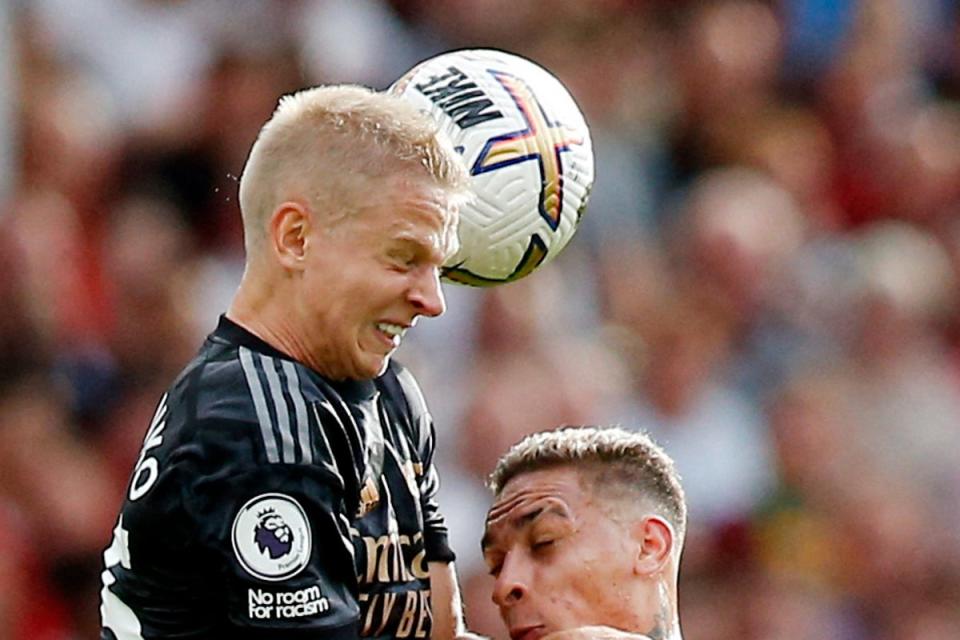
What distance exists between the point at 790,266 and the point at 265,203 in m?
5.64

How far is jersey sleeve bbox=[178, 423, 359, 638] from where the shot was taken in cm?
376

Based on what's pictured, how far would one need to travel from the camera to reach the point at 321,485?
3.83 m

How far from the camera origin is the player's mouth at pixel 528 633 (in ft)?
Answer: 14.5

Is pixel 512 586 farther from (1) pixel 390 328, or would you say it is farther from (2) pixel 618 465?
(1) pixel 390 328

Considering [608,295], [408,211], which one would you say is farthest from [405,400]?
[608,295]

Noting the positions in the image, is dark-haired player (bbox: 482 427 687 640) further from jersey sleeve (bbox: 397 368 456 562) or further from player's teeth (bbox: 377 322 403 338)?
player's teeth (bbox: 377 322 403 338)

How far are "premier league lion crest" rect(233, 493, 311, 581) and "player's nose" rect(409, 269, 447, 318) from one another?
1.53 ft

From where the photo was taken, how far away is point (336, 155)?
13.0ft

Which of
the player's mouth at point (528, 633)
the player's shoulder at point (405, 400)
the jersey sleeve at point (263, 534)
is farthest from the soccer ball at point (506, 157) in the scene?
the jersey sleeve at point (263, 534)

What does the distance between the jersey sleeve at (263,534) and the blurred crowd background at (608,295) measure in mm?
3783

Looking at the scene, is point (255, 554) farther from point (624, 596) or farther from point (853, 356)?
point (853, 356)

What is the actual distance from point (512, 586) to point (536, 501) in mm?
179

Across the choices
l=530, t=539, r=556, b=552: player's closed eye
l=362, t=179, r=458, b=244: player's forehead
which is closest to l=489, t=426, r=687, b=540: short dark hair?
l=530, t=539, r=556, b=552: player's closed eye

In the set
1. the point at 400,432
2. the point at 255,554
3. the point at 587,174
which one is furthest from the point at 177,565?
the point at 587,174
